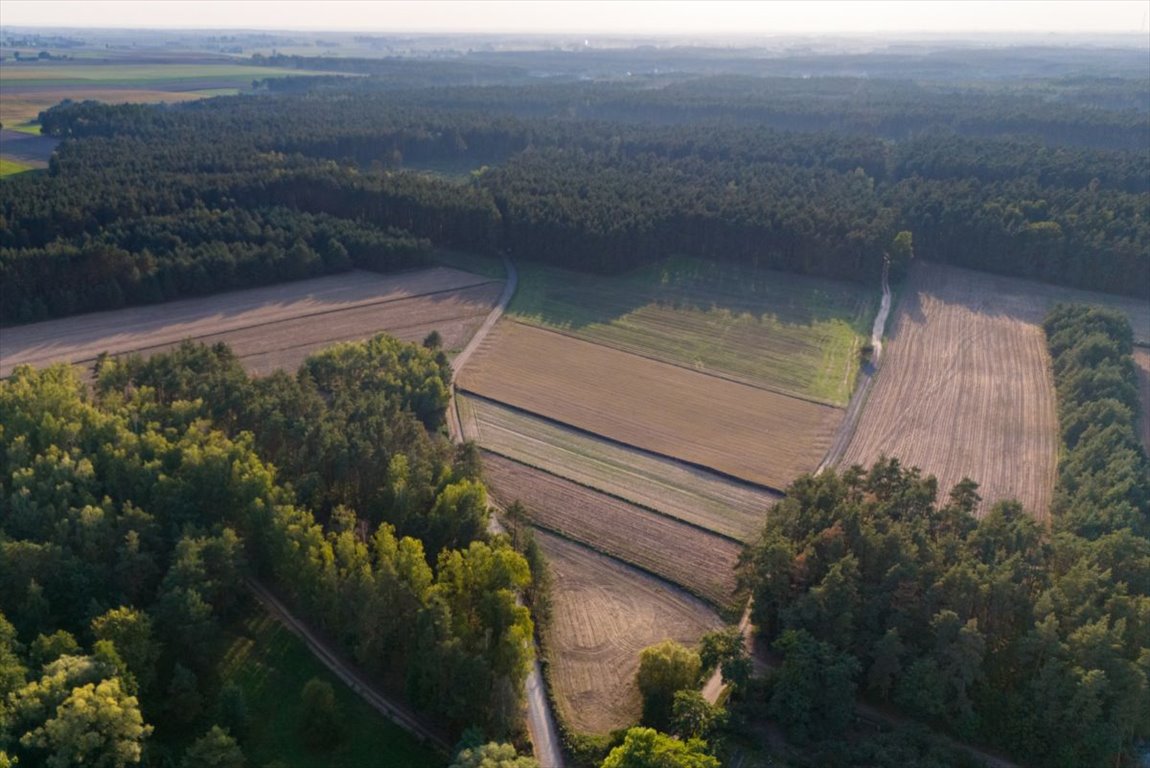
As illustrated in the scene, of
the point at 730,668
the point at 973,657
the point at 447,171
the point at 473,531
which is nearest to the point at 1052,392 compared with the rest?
the point at 973,657

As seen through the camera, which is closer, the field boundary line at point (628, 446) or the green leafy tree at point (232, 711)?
the green leafy tree at point (232, 711)

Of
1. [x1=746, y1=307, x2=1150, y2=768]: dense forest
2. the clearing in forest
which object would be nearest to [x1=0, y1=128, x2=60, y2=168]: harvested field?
the clearing in forest

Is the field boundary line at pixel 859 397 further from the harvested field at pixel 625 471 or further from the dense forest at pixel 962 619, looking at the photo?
the dense forest at pixel 962 619

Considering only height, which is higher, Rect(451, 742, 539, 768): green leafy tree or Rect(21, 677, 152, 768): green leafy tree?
Rect(21, 677, 152, 768): green leafy tree

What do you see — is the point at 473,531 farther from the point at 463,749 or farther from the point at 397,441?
the point at 463,749

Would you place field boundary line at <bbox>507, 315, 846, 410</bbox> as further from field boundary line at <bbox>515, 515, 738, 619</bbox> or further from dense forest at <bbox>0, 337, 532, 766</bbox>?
dense forest at <bbox>0, 337, 532, 766</bbox>

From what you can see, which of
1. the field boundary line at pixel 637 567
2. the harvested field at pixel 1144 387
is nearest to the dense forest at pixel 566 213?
the harvested field at pixel 1144 387
